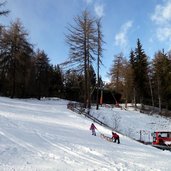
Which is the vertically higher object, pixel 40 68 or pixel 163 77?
pixel 40 68

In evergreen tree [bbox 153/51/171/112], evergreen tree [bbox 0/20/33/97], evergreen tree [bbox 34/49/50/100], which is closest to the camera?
evergreen tree [bbox 0/20/33/97]

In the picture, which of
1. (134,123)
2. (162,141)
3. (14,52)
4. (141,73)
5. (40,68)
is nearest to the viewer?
(162,141)

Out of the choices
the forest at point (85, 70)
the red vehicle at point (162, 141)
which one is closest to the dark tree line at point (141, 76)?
the forest at point (85, 70)

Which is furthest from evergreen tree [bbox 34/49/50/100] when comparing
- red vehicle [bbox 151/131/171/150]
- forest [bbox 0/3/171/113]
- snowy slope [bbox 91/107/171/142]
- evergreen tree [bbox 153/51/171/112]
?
red vehicle [bbox 151/131/171/150]

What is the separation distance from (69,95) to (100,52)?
4034 cm

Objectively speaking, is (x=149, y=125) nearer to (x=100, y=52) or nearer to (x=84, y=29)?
(x=100, y=52)

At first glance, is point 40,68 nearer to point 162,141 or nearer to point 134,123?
point 134,123

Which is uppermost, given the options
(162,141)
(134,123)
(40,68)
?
(40,68)

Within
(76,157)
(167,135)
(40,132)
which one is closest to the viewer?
(76,157)

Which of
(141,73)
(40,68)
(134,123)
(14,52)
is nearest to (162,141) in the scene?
(134,123)

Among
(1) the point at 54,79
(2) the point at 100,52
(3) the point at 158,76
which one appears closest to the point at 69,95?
(1) the point at 54,79

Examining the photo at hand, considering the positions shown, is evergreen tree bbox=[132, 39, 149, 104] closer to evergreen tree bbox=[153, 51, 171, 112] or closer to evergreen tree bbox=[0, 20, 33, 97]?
evergreen tree bbox=[153, 51, 171, 112]

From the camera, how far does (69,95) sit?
80938mm

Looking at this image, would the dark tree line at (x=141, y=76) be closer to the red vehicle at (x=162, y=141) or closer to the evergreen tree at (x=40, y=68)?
the evergreen tree at (x=40, y=68)
